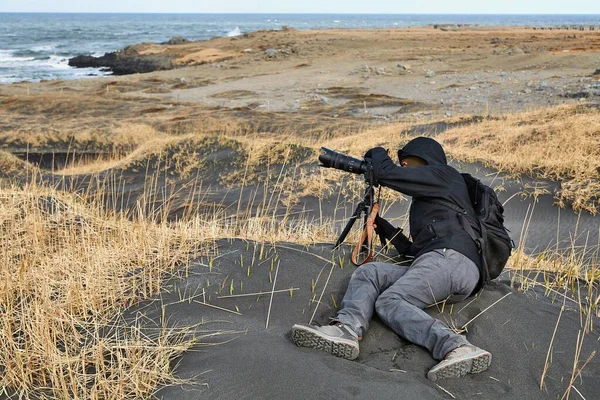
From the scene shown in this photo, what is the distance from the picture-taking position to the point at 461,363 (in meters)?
2.85

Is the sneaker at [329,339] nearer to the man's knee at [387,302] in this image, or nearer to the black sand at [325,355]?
the black sand at [325,355]

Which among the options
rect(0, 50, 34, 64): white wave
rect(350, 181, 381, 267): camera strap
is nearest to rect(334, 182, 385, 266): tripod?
rect(350, 181, 381, 267): camera strap

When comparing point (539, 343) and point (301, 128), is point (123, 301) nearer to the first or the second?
point (539, 343)

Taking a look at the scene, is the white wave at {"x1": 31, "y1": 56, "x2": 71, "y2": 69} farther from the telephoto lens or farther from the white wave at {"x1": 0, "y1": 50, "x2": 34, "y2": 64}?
the telephoto lens

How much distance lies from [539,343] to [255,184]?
6.31m

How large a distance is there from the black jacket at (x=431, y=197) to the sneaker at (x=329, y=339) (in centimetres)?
90

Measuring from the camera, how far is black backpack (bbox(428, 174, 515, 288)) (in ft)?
12.0

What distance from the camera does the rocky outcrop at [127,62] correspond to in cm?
3581

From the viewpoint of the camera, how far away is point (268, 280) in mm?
4012

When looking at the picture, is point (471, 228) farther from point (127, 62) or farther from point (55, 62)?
point (55, 62)

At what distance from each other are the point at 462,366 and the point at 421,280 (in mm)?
695

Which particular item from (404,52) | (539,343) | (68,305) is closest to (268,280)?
(68,305)

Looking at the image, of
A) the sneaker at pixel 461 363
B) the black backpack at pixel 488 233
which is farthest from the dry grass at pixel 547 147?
the sneaker at pixel 461 363

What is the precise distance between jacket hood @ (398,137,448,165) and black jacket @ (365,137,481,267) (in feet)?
0.21
